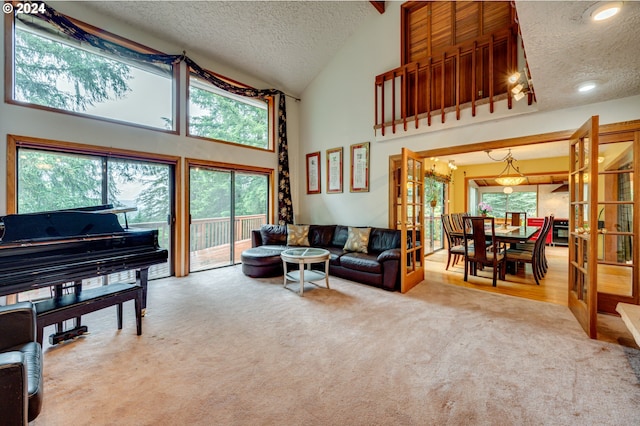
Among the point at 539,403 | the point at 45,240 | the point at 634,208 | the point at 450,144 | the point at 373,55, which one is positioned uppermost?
the point at 373,55

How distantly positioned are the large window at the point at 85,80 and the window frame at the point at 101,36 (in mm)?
47

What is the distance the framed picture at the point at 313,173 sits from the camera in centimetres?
595

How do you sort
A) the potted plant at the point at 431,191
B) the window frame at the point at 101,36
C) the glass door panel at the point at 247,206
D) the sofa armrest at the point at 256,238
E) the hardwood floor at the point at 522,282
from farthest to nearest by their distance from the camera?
1. the potted plant at the point at 431,191
2. the glass door panel at the point at 247,206
3. the sofa armrest at the point at 256,238
4. the hardwood floor at the point at 522,282
5. the window frame at the point at 101,36

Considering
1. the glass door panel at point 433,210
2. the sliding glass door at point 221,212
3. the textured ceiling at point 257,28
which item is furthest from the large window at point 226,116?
the glass door panel at point 433,210

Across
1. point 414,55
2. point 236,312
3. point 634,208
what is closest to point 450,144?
point 414,55

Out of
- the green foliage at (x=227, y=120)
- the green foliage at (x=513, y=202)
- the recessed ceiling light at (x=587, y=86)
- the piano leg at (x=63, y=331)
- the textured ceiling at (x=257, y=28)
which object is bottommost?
the piano leg at (x=63, y=331)

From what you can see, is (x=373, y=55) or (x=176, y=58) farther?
(x=373, y=55)

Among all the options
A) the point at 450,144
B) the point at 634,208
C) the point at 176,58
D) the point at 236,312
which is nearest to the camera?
the point at 634,208

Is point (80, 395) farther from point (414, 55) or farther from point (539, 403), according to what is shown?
point (414, 55)

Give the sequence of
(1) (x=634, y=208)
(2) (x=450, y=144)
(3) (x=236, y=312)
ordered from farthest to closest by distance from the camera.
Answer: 1. (2) (x=450, y=144)
2. (3) (x=236, y=312)
3. (1) (x=634, y=208)

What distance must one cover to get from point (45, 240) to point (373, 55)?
17.6ft

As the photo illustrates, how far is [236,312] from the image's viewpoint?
3066mm

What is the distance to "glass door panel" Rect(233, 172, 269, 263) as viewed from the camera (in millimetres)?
5469

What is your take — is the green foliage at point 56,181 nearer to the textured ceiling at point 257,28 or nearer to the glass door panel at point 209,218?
the glass door panel at point 209,218
